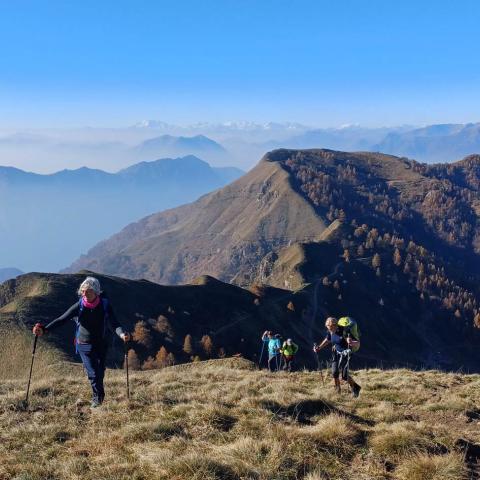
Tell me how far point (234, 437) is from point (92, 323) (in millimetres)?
5172

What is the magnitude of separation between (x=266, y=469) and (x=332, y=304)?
13745 cm

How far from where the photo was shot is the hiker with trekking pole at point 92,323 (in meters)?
12.7

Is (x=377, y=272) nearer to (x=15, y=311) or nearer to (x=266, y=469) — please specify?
(x=15, y=311)

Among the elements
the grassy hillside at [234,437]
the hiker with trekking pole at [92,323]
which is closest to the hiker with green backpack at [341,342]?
the grassy hillside at [234,437]

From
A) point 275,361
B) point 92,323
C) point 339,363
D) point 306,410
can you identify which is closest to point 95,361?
point 92,323

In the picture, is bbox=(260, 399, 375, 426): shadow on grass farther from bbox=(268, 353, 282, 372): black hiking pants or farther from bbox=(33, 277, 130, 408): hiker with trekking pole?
bbox=(268, 353, 282, 372): black hiking pants

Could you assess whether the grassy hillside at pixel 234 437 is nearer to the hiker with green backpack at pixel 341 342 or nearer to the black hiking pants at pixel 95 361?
the black hiking pants at pixel 95 361

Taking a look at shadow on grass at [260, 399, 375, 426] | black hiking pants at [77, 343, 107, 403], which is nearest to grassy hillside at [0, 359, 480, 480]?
shadow on grass at [260, 399, 375, 426]

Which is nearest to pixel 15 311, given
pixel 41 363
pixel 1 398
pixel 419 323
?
pixel 41 363

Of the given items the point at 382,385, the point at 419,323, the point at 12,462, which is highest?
the point at 12,462

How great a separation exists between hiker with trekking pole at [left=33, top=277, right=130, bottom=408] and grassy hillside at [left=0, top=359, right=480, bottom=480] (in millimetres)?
1431

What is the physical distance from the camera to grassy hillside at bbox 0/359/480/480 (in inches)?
340

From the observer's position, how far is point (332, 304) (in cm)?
14212

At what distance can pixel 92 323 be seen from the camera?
12922 millimetres
